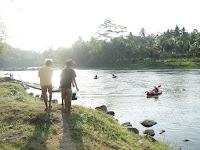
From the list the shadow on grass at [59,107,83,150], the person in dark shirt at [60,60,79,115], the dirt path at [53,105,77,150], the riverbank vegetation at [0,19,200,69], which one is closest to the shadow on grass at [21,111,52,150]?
the dirt path at [53,105,77,150]

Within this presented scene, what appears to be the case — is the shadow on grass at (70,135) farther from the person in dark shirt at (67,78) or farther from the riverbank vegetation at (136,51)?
the riverbank vegetation at (136,51)

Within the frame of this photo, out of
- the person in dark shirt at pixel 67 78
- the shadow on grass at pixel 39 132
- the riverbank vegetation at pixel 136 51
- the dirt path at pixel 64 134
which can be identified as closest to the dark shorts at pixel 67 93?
the person in dark shirt at pixel 67 78

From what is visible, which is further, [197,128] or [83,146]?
[197,128]

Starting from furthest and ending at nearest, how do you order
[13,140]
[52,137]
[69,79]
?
[69,79]
[52,137]
[13,140]

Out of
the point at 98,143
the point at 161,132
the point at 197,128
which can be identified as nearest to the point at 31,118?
the point at 98,143

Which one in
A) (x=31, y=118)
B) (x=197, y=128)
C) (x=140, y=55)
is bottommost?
(x=197, y=128)

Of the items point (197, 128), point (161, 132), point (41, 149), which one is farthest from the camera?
point (197, 128)

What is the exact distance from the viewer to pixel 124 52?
8700 cm

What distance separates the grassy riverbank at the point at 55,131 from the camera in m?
5.88

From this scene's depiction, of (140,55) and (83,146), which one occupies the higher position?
(140,55)

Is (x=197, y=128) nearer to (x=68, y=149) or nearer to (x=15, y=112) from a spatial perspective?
(x=68, y=149)

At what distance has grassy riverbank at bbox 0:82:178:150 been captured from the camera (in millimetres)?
5879

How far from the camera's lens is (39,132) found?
6457 mm

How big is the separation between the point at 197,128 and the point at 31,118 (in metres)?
10.6
